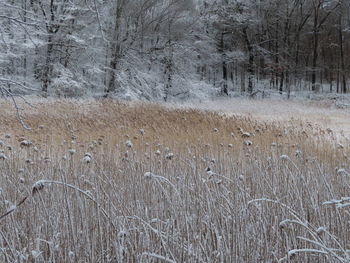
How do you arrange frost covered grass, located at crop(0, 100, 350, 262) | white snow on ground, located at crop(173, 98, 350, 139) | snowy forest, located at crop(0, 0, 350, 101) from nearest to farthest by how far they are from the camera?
frost covered grass, located at crop(0, 100, 350, 262) → white snow on ground, located at crop(173, 98, 350, 139) → snowy forest, located at crop(0, 0, 350, 101)

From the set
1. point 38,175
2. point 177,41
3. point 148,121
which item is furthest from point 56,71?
point 38,175

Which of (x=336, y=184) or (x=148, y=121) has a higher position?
(x=148, y=121)

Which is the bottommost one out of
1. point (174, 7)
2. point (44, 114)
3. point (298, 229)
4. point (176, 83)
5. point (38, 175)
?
point (298, 229)

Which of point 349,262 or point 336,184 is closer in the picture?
point 349,262

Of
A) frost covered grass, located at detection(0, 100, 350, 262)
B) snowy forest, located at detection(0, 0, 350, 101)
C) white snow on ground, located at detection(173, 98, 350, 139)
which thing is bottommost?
frost covered grass, located at detection(0, 100, 350, 262)

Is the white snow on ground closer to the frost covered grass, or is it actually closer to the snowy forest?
the snowy forest

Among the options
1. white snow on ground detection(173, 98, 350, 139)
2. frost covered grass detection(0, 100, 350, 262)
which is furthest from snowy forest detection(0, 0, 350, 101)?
frost covered grass detection(0, 100, 350, 262)

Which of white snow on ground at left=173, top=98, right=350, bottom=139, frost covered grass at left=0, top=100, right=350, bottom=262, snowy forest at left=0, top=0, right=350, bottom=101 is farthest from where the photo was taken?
snowy forest at left=0, top=0, right=350, bottom=101

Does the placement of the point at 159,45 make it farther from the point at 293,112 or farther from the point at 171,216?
the point at 171,216

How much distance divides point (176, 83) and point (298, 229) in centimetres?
1576

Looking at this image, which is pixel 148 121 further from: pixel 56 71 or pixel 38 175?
pixel 56 71

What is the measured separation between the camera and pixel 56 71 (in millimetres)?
14281

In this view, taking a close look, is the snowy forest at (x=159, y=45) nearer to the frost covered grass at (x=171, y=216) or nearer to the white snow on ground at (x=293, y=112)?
the white snow on ground at (x=293, y=112)

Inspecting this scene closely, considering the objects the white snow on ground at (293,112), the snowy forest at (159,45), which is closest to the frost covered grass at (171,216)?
the white snow on ground at (293,112)
